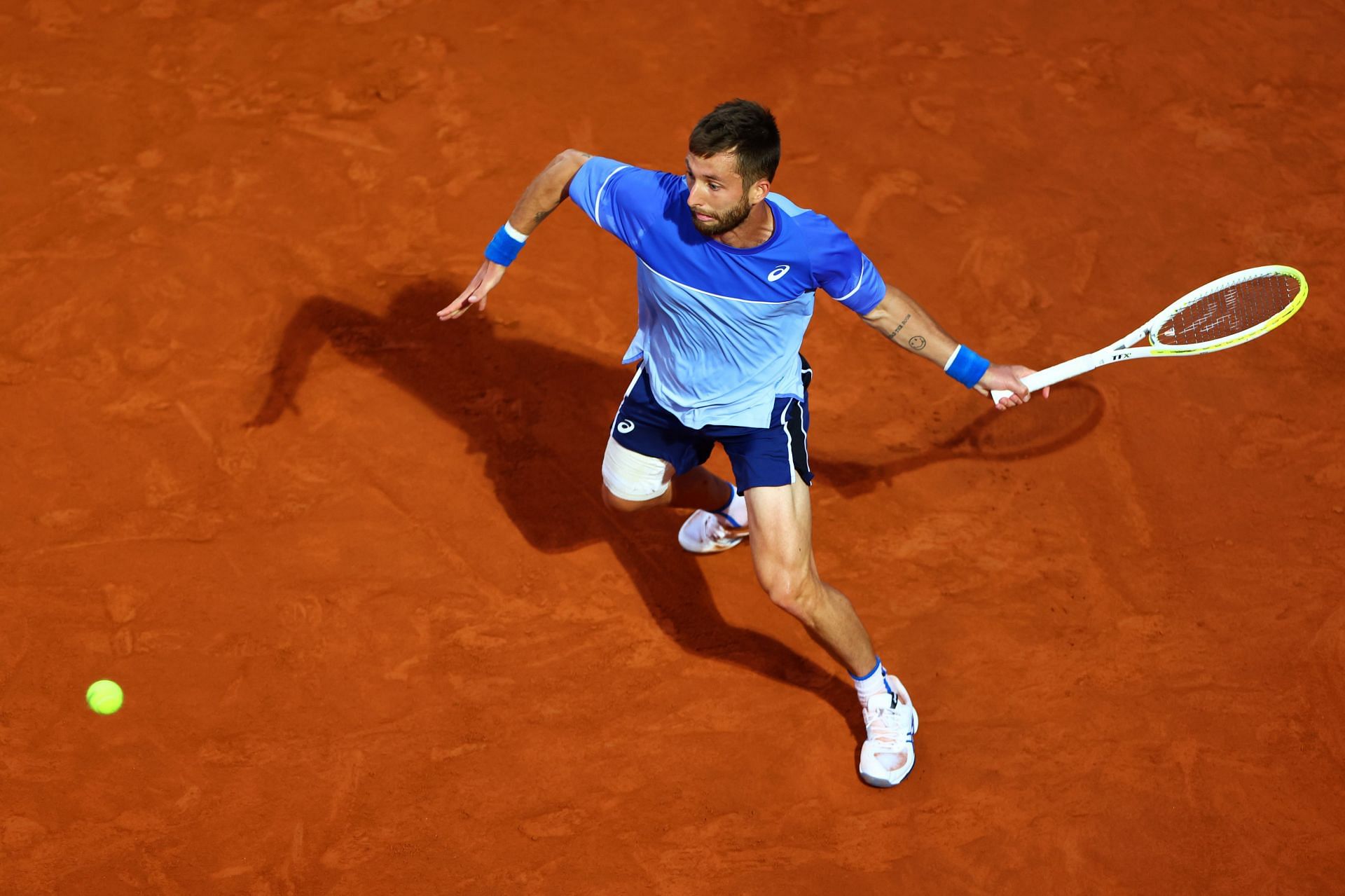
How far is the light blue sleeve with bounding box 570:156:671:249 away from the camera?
438cm

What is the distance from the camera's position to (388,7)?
797 cm

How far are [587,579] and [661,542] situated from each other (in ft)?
1.34

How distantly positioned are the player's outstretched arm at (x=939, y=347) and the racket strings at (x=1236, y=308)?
1.12 metres

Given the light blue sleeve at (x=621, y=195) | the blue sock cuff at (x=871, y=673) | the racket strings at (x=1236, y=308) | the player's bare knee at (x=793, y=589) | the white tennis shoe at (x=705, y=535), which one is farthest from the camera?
the white tennis shoe at (x=705, y=535)

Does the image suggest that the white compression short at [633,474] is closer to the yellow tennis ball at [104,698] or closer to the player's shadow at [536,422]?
the player's shadow at [536,422]

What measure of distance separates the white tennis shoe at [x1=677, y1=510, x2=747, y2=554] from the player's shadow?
71 mm

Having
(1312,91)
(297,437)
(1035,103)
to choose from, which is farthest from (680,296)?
(1312,91)

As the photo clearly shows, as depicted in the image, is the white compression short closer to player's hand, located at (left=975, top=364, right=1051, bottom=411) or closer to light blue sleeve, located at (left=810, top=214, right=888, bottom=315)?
light blue sleeve, located at (left=810, top=214, right=888, bottom=315)

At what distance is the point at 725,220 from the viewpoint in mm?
4129

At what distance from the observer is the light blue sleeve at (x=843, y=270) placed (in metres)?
4.21

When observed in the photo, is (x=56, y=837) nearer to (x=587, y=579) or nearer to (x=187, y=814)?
(x=187, y=814)

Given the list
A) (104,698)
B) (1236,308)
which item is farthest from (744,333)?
(104,698)

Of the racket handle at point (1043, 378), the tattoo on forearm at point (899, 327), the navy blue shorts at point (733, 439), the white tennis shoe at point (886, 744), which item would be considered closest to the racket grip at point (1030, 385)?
the racket handle at point (1043, 378)

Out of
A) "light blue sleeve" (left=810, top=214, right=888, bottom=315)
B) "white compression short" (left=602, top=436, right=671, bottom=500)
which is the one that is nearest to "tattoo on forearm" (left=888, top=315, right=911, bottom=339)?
"light blue sleeve" (left=810, top=214, right=888, bottom=315)
